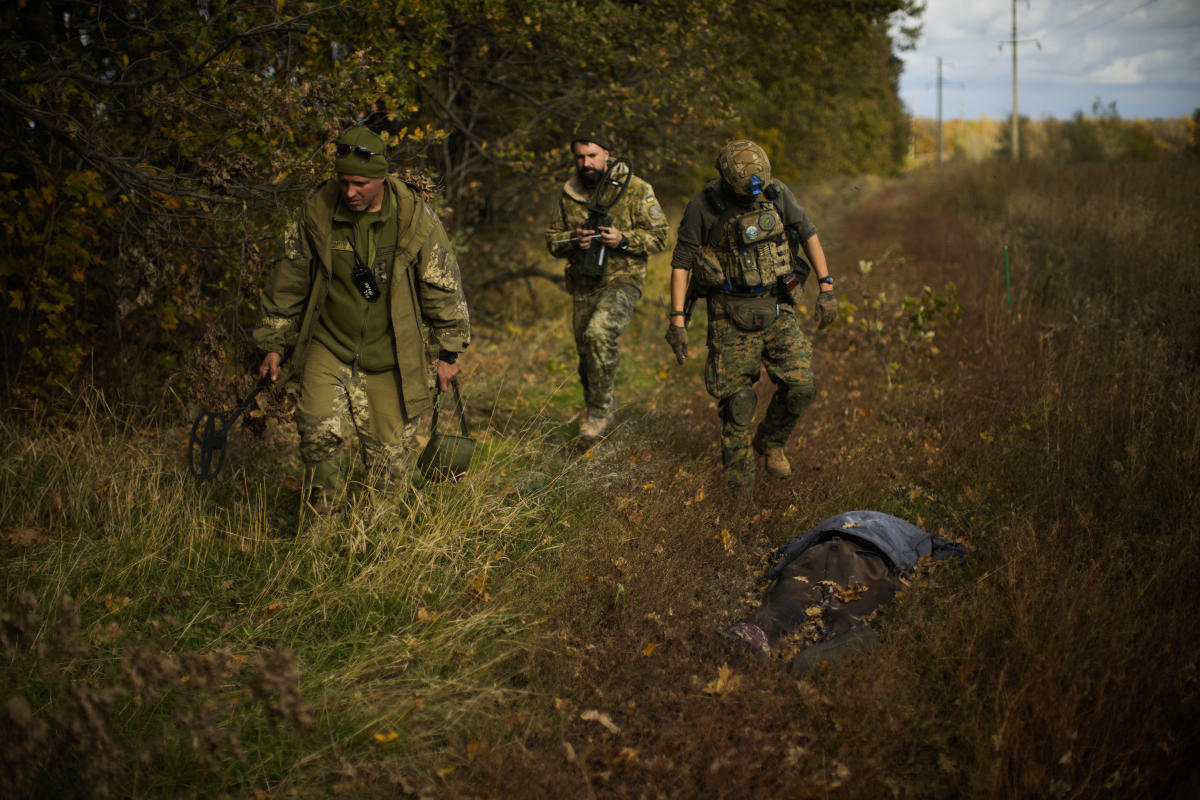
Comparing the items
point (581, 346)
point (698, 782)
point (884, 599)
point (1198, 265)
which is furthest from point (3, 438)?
point (1198, 265)

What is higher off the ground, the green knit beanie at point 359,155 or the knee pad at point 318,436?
the green knit beanie at point 359,155

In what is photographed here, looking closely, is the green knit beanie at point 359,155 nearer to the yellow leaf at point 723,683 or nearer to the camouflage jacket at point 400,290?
the camouflage jacket at point 400,290

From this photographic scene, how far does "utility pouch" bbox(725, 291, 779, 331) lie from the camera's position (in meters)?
4.87

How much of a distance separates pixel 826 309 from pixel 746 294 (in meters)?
0.46

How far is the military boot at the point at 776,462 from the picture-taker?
519 cm

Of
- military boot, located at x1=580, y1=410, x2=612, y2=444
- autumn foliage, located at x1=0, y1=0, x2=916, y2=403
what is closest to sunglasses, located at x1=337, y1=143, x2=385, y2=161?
autumn foliage, located at x1=0, y1=0, x2=916, y2=403

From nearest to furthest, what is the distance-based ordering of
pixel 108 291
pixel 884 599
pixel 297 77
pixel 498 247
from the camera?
pixel 884 599
pixel 297 77
pixel 108 291
pixel 498 247

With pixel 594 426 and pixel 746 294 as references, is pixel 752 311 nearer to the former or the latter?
pixel 746 294

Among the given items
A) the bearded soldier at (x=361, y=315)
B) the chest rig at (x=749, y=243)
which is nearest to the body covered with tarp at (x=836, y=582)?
the chest rig at (x=749, y=243)

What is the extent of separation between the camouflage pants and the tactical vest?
4.53 feet

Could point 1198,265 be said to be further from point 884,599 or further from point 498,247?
point 498,247

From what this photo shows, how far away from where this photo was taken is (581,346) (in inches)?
249

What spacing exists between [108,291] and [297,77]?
6.91 ft

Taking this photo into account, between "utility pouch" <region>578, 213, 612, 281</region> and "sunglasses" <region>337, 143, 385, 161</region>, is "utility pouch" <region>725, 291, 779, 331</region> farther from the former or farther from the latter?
"sunglasses" <region>337, 143, 385, 161</region>
